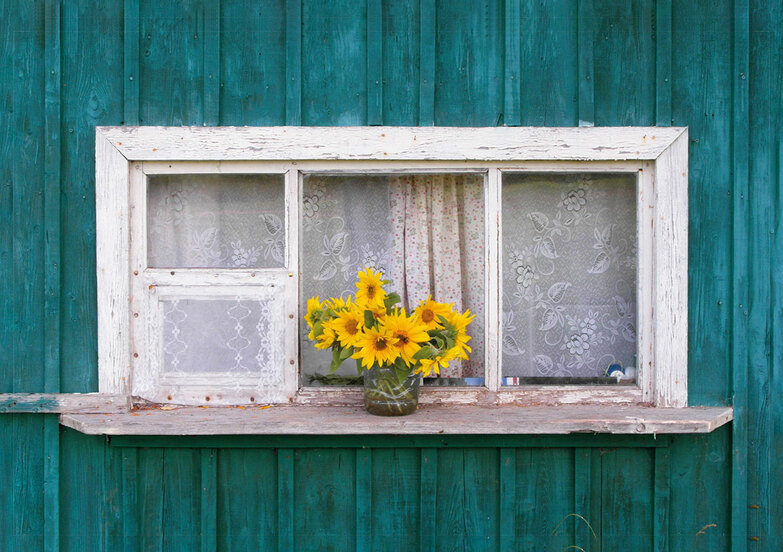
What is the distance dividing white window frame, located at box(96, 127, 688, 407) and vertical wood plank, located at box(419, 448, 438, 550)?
258 millimetres

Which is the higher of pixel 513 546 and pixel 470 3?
pixel 470 3

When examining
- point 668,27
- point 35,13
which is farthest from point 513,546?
point 35,13

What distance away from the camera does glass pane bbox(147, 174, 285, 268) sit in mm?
2578

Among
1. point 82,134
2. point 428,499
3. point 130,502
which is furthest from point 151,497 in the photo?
point 82,134

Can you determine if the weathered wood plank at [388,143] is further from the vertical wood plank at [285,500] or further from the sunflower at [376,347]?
the vertical wood plank at [285,500]

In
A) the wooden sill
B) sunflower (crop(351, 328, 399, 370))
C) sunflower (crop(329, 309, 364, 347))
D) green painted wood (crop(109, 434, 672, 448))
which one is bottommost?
green painted wood (crop(109, 434, 672, 448))

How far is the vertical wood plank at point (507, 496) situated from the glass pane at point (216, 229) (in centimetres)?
114

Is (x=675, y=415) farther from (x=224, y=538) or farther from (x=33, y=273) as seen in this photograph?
(x=33, y=273)

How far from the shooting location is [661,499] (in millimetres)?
2488

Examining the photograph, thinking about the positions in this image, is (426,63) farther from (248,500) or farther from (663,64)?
(248,500)

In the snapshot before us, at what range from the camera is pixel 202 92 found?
2.49 metres

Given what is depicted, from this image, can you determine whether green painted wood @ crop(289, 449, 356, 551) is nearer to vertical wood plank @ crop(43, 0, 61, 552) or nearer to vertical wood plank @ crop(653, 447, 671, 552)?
vertical wood plank @ crop(43, 0, 61, 552)

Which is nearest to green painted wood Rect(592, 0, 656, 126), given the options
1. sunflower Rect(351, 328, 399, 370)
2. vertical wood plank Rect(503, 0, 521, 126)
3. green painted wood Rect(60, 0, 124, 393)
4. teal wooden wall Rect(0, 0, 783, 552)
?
teal wooden wall Rect(0, 0, 783, 552)

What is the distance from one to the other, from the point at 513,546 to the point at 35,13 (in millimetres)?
2709
